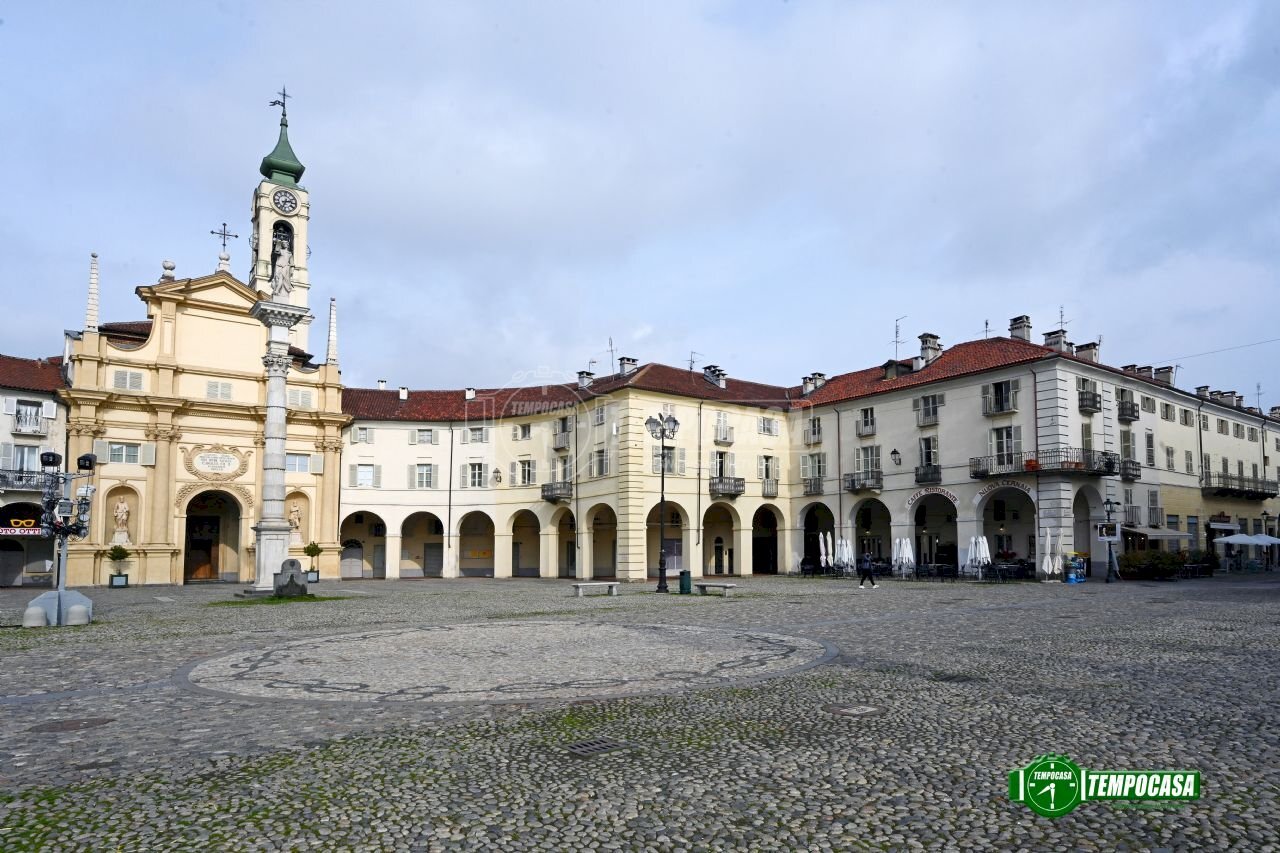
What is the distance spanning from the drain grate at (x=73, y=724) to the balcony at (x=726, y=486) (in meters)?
40.2

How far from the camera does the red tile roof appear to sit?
42781mm

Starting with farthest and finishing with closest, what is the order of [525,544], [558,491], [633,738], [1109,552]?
1. [525,544]
2. [558,491]
3. [1109,552]
4. [633,738]

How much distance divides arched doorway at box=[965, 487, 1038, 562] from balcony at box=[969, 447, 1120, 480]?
7.15 ft

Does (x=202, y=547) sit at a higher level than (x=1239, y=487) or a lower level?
lower

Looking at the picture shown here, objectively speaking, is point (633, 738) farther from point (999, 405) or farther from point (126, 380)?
point (126, 380)

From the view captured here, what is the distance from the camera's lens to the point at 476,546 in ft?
188

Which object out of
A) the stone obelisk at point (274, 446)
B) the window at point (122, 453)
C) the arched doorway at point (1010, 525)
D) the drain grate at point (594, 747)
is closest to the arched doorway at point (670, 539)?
the arched doorway at point (1010, 525)

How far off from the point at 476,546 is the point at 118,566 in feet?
67.1

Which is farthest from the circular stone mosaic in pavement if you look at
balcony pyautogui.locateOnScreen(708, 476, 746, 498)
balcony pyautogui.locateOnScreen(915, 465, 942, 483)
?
balcony pyautogui.locateOnScreen(708, 476, 746, 498)

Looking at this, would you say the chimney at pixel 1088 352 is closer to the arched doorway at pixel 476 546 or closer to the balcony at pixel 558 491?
the balcony at pixel 558 491

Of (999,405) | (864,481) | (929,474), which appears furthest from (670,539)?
(999,405)

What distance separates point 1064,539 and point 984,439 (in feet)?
19.1

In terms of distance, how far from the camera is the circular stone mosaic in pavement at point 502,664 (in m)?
10.3

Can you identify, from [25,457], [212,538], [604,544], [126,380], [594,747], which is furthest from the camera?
[604,544]
